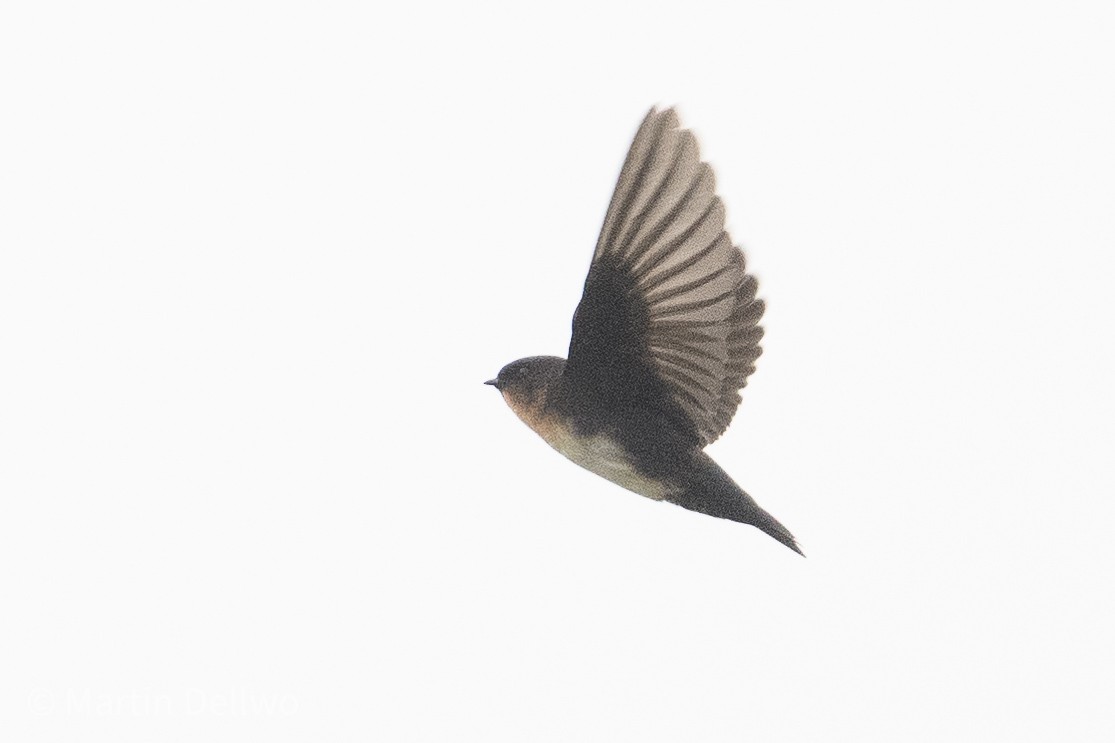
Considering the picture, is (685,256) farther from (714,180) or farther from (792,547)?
(792,547)

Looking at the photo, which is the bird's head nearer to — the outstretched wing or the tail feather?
the outstretched wing

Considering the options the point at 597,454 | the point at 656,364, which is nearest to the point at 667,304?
the point at 656,364

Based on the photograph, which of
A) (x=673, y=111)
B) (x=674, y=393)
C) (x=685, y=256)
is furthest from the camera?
(x=674, y=393)

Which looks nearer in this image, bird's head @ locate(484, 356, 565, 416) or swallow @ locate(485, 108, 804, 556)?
swallow @ locate(485, 108, 804, 556)

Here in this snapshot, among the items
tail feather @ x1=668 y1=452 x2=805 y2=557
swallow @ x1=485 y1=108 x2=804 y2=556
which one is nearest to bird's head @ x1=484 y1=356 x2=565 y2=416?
swallow @ x1=485 y1=108 x2=804 y2=556

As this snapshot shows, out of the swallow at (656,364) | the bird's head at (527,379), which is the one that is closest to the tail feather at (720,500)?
the swallow at (656,364)

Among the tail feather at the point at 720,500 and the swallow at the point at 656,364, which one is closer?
the swallow at the point at 656,364

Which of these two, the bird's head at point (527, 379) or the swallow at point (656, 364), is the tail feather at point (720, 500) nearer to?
the swallow at point (656, 364)

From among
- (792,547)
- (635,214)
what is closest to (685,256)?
(635,214)
